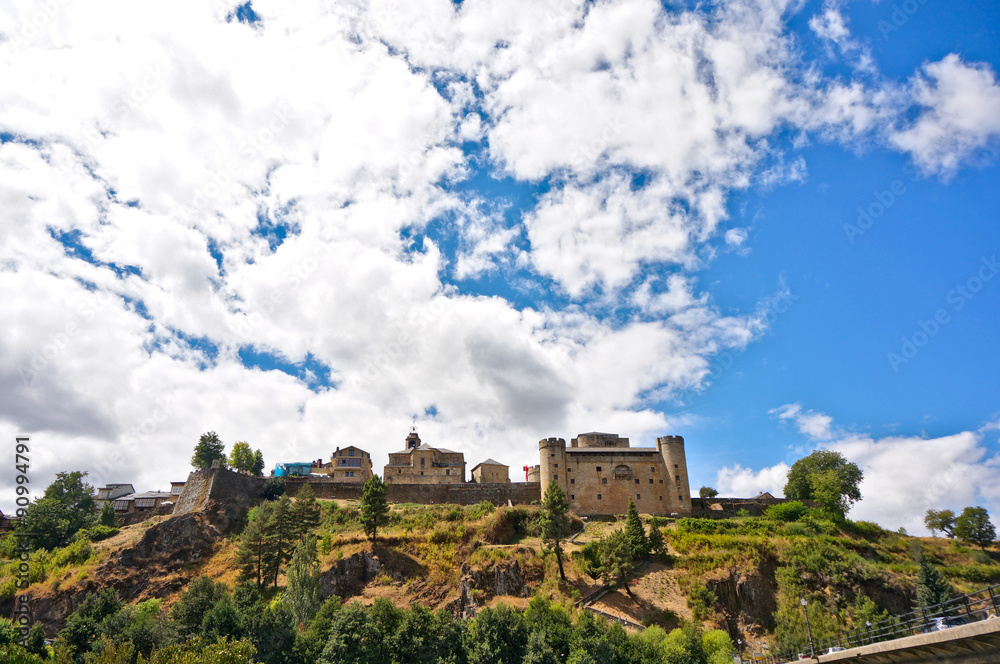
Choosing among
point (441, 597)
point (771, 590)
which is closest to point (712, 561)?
point (771, 590)

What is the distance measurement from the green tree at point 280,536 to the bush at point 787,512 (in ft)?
171

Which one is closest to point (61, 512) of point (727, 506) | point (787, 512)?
point (727, 506)

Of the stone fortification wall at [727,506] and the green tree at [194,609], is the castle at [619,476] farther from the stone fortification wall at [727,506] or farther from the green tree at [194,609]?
the green tree at [194,609]

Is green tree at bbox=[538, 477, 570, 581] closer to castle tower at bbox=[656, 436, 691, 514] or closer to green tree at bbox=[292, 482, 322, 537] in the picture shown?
castle tower at bbox=[656, 436, 691, 514]

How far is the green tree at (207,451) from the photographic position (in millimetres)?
78688

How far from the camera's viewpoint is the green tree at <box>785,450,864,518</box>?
66.1 m

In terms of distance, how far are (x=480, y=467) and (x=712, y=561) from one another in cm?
3513

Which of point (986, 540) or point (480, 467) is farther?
point (480, 467)

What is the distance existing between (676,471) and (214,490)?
55.3 m

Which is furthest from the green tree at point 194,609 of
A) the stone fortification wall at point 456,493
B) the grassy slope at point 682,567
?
the stone fortification wall at point 456,493

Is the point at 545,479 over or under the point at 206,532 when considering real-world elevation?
over

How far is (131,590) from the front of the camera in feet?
173

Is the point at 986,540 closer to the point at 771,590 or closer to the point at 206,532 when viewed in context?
the point at 771,590

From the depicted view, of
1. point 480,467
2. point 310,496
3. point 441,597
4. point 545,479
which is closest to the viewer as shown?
point 441,597
